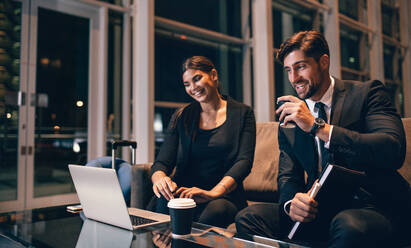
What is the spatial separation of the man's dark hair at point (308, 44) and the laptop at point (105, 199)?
0.82 meters

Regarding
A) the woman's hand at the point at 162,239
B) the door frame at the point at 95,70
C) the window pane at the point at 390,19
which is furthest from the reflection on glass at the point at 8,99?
the window pane at the point at 390,19

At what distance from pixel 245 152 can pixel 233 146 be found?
72 millimetres

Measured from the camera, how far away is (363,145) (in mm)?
1130

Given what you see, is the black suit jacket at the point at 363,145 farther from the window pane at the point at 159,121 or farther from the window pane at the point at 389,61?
the window pane at the point at 389,61

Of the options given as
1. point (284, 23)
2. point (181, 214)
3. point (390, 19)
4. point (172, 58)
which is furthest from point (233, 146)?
point (390, 19)

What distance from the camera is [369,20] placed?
21.6 ft

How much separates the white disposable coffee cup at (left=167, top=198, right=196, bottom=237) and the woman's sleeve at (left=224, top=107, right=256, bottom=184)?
23.1 inches

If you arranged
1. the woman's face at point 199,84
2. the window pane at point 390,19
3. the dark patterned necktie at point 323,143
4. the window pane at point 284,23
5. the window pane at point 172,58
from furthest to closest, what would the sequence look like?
the window pane at point 390,19
the window pane at point 284,23
the window pane at point 172,58
the woman's face at point 199,84
the dark patterned necktie at point 323,143

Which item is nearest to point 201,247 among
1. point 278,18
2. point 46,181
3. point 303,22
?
point 46,181

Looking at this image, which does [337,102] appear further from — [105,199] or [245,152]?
[105,199]

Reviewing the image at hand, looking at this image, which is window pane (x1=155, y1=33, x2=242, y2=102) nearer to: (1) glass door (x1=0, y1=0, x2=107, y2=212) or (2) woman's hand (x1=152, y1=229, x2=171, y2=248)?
(1) glass door (x1=0, y1=0, x2=107, y2=212)

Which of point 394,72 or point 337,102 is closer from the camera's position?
point 337,102

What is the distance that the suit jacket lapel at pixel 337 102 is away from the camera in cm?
127

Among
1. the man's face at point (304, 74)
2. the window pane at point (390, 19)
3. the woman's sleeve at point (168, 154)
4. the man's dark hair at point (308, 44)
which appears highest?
the window pane at point (390, 19)
